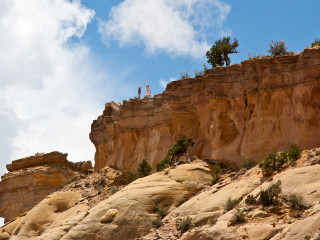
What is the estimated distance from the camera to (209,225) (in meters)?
26.2

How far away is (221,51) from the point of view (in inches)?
1682

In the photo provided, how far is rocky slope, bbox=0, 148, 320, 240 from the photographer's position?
2359 cm

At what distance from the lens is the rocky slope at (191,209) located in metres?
23.6

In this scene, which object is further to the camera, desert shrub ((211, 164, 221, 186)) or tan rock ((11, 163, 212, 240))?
desert shrub ((211, 164, 221, 186))

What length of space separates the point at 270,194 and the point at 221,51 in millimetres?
18883

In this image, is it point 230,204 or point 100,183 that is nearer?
point 230,204

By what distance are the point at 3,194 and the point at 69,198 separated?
15.6 metres

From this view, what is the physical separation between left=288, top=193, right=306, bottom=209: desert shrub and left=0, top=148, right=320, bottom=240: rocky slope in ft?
0.54

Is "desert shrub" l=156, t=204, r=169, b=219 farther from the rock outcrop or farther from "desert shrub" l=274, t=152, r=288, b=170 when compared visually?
the rock outcrop

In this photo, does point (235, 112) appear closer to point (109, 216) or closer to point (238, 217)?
point (109, 216)

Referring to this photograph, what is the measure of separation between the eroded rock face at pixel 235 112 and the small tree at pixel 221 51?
4.04 metres

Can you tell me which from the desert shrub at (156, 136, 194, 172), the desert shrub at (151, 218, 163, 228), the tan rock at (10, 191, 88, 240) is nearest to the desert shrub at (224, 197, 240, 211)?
the desert shrub at (151, 218, 163, 228)

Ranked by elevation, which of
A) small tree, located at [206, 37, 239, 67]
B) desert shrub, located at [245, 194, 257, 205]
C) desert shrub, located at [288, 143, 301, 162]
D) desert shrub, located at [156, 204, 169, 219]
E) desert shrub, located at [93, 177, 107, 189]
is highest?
small tree, located at [206, 37, 239, 67]

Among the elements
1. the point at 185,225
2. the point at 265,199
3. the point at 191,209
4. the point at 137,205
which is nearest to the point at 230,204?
the point at 265,199
